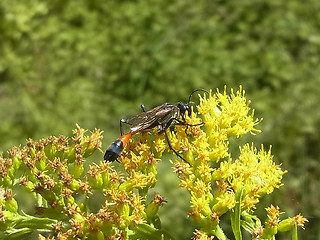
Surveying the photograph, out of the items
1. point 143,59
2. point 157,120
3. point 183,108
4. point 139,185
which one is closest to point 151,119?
point 157,120

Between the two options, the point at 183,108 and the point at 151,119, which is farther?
the point at 183,108

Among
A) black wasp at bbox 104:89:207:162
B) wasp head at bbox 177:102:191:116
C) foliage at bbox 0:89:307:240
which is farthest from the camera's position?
wasp head at bbox 177:102:191:116

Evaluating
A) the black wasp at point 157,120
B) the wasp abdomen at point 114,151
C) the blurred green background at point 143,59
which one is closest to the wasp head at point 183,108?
the black wasp at point 157,120

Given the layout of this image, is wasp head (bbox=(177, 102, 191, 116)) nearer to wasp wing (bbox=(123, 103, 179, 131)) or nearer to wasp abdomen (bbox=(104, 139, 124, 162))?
wasp wing (bbox=(123, 103, 179, 131))

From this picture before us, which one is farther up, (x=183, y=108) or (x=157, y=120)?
(x=183, y=108)

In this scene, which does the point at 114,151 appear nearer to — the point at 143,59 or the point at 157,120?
the point at 157,120

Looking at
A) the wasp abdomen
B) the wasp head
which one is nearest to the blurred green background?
the wasp head
